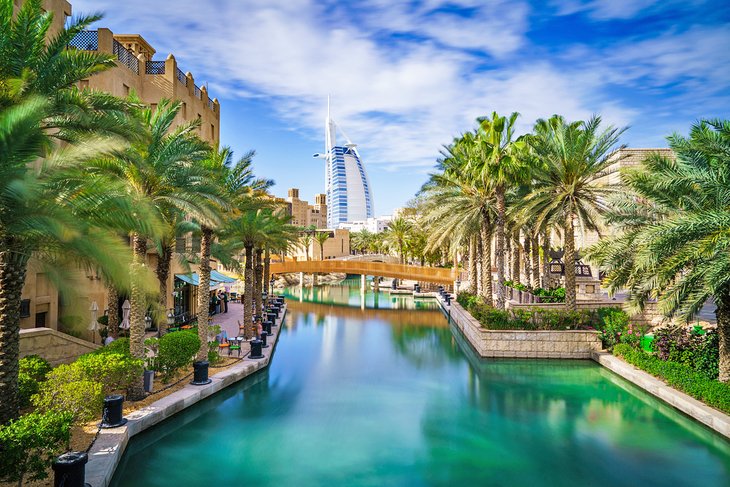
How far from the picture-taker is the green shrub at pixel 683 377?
13398 mm

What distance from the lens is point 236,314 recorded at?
34.5m

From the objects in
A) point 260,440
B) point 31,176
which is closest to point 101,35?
point 31,176

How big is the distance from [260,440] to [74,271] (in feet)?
19.2

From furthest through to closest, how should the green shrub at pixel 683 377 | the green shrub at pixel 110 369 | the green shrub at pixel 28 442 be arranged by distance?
the green shrub at pixel 683 377
the green shrub at pixel 110 369
the green shrub at pixel 28 442

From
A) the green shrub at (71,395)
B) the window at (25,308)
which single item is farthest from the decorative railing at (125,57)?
the green shrub at (71,395)

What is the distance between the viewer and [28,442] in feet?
26.1

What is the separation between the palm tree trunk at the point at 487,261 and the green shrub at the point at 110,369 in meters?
19.4

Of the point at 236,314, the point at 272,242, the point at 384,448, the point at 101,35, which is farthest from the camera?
the point at 236,314

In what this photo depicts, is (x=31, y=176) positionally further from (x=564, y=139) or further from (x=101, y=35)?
(x=564, y=139)

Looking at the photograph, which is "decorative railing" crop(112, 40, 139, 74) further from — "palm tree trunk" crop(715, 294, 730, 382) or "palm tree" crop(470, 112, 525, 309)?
"palm tree trunk" crop(715, 294, 730, 382)

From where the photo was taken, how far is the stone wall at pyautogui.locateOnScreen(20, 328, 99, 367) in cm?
1345

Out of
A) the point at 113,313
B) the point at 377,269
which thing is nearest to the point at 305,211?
the point at 377,269

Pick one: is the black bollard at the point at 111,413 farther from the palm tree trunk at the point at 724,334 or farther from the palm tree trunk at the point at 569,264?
the palm tree trunk at the point at 569,264

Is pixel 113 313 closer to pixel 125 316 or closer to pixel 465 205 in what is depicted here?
pixel 125 316
